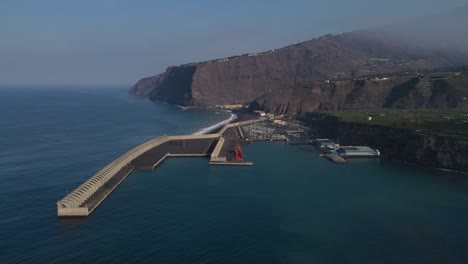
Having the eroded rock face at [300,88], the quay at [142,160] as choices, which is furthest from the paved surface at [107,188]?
the eroded rock face at [300,88]

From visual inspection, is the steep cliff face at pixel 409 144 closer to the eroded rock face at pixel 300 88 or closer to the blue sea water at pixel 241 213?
the blue sea water at pixel 241 213

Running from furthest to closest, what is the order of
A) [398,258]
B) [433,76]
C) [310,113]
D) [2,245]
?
[433,76], [310,113], [2,245], [398,258]

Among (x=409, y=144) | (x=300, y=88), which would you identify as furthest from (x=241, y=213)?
(x=300, y=88)

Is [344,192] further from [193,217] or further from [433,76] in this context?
[433,76]

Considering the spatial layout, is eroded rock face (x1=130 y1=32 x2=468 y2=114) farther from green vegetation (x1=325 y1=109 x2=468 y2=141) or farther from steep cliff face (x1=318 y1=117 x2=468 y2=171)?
steep cliff face (x1=318 y1=117 x2=468 y2=171)

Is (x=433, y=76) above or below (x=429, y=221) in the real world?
above

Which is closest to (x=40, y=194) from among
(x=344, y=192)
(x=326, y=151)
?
(x=344, y=192)

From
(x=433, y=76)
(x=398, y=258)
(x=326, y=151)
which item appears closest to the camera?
(x=398, y=258)
